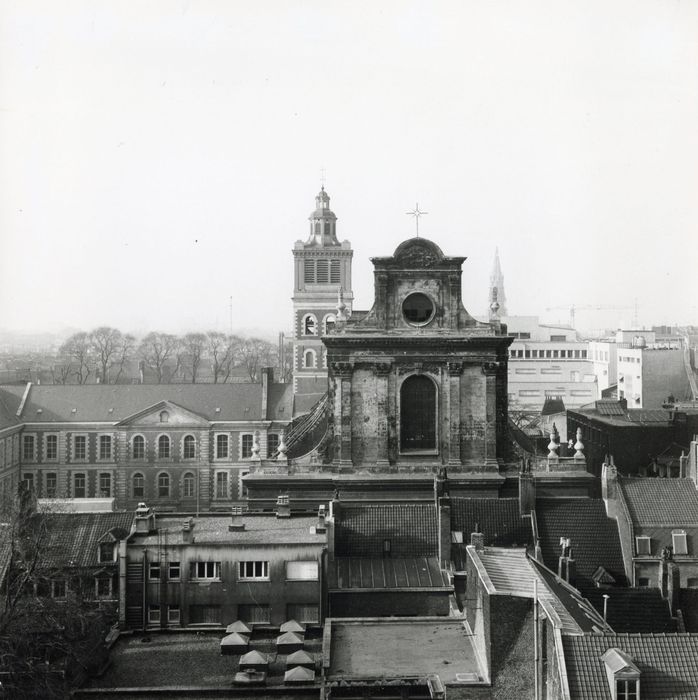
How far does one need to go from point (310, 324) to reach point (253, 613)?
51396 mm

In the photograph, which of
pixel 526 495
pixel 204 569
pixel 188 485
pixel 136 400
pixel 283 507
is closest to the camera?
pixel 204 569

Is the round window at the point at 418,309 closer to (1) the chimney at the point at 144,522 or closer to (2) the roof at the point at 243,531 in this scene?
(2) the roof at the point at 243,531

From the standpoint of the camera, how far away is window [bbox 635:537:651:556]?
136 ft

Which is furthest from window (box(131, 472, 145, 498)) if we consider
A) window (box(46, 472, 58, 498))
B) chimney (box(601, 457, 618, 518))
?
chimney (box(601, 457, 618, 518))

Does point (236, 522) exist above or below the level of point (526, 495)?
below

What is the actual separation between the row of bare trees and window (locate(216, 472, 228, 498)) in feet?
215

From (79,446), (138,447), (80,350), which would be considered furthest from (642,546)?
(80,350)

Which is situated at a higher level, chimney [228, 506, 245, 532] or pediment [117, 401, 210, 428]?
pediment [117, 401, 210, 428]

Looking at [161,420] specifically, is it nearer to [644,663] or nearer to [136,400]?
[136,400]

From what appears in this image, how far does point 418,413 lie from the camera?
160 ft

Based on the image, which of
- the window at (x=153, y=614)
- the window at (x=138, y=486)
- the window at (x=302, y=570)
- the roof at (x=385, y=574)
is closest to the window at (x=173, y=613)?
the window at (x=153, y=614)

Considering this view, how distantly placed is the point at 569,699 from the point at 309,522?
2184 centimetres

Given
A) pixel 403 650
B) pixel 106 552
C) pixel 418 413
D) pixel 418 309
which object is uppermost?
pixel 418 309

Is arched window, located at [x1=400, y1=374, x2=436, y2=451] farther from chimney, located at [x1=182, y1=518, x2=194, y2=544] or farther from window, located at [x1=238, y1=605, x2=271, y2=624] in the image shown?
window, located at [x1=238, y1=605, x2=271, y2=624]
